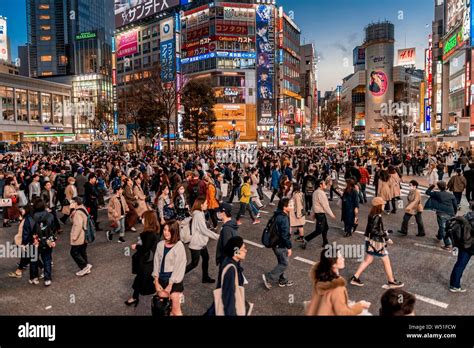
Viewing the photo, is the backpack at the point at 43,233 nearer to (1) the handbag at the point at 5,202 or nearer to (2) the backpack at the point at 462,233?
(1) the handbag at the point at 5,202

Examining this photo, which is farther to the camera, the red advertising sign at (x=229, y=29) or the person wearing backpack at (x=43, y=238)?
the red advertising sign at (x=229, y=29)

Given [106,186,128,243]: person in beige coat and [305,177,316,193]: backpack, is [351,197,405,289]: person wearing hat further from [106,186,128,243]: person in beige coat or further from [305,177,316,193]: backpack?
[106,186,128,243]: person in beige coat

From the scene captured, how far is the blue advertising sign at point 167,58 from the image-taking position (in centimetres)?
7212

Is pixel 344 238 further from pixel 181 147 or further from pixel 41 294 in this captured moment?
pixel 181 147

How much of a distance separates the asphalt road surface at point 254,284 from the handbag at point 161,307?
1.03 m

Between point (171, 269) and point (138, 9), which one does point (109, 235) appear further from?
point (138, 9)

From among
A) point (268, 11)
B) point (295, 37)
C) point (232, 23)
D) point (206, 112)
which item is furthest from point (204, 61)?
point (295, 37)

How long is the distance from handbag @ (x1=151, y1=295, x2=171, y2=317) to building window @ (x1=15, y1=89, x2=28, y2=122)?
9105 centimetres

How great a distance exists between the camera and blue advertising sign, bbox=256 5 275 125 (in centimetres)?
7162

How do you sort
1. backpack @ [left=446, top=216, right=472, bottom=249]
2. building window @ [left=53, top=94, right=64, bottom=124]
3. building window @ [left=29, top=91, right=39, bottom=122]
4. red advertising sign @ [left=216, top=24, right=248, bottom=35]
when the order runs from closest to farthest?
backpack @ [left=446, top=216, right=472, bottom=249] → red advertising sign @ [left=216, top=24, right=248, bottom=35] → building window @ [left=29, top=91, right=39, bottom=122] → building window @ [left=53, top=94, right=64, bottom=124]

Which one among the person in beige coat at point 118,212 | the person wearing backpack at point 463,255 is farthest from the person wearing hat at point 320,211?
the person in beige coat at point 118,212

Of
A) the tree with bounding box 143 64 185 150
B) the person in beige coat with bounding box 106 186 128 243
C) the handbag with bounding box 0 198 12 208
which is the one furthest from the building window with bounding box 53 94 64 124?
the person in beige coat with bounding box 106 186 128 243

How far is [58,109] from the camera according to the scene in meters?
90.5

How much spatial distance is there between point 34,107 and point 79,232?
9299 centimetres
